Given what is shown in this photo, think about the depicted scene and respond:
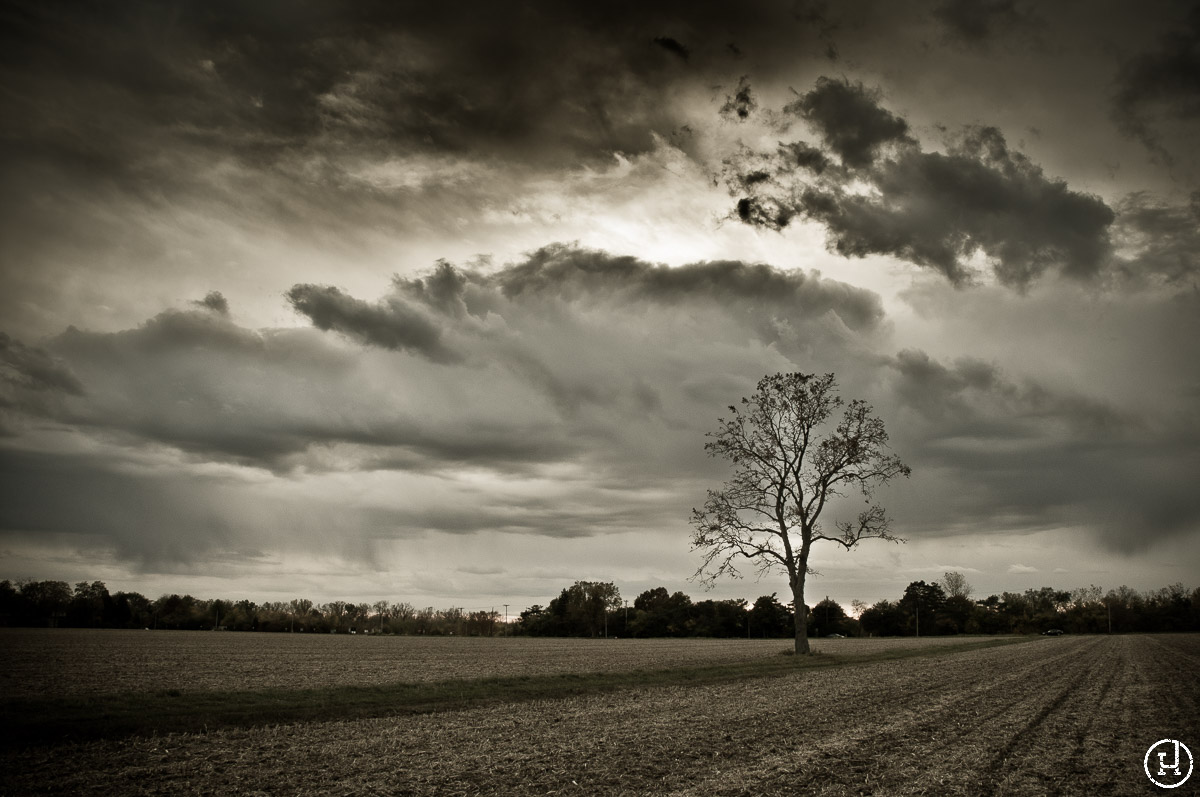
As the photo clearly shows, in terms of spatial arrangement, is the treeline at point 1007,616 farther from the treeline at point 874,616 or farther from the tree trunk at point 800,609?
the tree trunk at point 800,609

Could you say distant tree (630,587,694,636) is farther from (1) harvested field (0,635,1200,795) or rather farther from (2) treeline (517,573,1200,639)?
(1) harvested field (0,635,1200,795)

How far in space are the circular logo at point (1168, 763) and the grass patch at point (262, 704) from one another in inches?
632

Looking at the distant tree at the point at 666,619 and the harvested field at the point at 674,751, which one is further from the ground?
the harvested field at the point at 674,751

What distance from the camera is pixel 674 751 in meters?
14.0

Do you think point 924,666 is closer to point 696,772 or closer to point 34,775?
point 696,772

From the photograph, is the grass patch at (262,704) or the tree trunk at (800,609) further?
the tree trunk at (800,609)

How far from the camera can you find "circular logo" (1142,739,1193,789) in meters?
11.9

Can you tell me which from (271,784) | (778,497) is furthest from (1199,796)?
(778,497)

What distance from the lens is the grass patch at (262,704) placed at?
54.4ft

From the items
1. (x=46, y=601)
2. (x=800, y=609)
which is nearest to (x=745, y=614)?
(x=800, y=609)

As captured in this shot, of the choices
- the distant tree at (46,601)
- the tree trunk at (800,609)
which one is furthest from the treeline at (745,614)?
the tree trunk at (800,609)

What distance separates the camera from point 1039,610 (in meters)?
172

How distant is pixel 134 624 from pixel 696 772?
19925 centimetres

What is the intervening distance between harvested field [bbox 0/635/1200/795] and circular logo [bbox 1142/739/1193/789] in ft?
0.77
